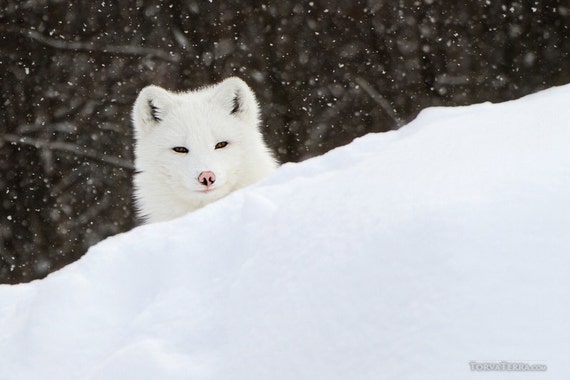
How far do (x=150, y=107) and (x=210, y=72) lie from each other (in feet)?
23.6

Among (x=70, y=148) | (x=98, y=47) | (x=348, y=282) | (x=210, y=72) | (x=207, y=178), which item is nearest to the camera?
(x=348, y=282)

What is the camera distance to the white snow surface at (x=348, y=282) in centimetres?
202

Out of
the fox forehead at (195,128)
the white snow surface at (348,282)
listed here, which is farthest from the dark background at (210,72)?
the white snow surface at (348,282)

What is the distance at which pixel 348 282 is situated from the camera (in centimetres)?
220

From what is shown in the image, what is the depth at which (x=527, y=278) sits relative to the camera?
6.77ft

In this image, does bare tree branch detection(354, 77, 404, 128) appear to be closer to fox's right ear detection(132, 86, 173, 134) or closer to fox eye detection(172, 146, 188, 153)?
fox's right ear detection(132, 86, 173, 134)

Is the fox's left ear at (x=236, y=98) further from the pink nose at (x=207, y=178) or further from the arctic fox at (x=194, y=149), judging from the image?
the pink nose at (x=207, y=178)

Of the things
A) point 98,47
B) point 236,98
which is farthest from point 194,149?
point 98,47

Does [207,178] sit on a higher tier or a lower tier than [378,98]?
lower

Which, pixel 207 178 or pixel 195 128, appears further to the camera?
pixel 195 128

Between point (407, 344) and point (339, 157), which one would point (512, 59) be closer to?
point (339, 157)

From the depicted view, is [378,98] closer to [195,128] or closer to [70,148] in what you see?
[70,148]

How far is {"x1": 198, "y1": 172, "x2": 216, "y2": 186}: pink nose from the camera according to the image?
4941mm

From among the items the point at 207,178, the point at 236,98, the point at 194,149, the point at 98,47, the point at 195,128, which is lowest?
the point at 207,178
